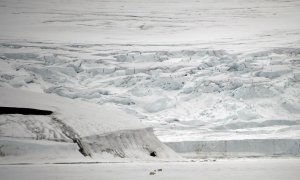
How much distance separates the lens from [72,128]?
627cm

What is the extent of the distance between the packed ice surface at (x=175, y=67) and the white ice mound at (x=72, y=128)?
5.50m

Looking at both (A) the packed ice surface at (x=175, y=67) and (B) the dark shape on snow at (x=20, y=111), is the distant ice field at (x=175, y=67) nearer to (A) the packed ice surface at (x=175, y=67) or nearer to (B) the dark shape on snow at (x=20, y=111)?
(A) the packed ice surface at (x=175, y=67)

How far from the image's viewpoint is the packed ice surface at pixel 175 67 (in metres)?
14.2

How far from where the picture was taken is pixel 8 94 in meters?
6.46

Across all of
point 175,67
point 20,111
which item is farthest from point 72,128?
point 175,67

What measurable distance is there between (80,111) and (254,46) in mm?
13469

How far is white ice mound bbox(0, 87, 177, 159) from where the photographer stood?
19.0ft

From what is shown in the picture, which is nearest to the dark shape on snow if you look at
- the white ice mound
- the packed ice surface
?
the white ice mound

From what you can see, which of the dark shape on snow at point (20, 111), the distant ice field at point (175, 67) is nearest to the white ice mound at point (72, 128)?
the dark shape on snow at point (20, 111)

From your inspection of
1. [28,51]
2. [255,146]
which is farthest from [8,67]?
[255,146]

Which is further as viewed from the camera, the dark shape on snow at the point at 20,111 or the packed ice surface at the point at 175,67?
the packed ice surface at the point at 175,67

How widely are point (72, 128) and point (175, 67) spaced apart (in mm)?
11524

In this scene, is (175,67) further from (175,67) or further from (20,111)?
(20,111)

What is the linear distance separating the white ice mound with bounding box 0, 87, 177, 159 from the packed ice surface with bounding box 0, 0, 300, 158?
5496 millimetres
